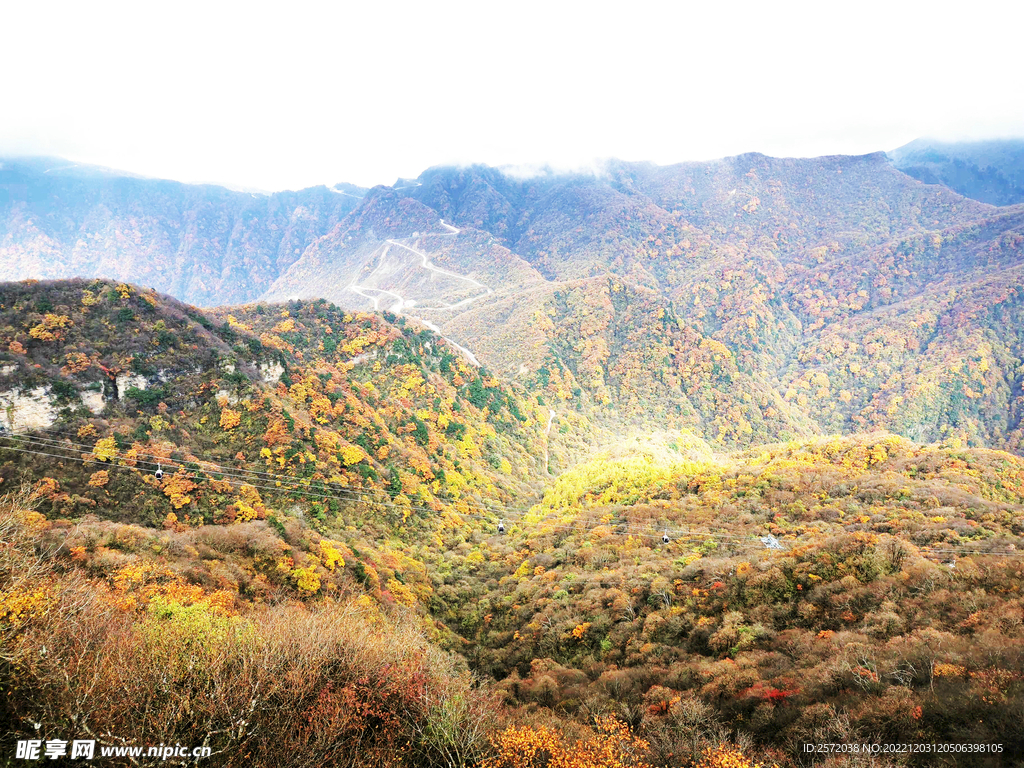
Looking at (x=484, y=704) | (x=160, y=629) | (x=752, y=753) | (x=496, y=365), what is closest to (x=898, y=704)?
(x=752, y=753)

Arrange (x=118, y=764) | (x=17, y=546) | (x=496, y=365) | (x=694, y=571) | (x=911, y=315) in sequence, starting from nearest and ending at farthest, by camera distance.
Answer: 1. (x=118, y=764)
2. (x=17, y=546)
3. (x=694, y=571)
4. (x=496, y=365)
5. (x=911, y=315)

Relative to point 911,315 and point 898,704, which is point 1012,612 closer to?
point 898,704

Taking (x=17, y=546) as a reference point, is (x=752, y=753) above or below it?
below

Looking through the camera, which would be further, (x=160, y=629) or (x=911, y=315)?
(x=911, y=315)

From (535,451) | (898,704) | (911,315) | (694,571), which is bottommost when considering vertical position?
(535,451)

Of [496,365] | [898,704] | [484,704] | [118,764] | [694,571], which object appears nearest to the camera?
[118,764]
